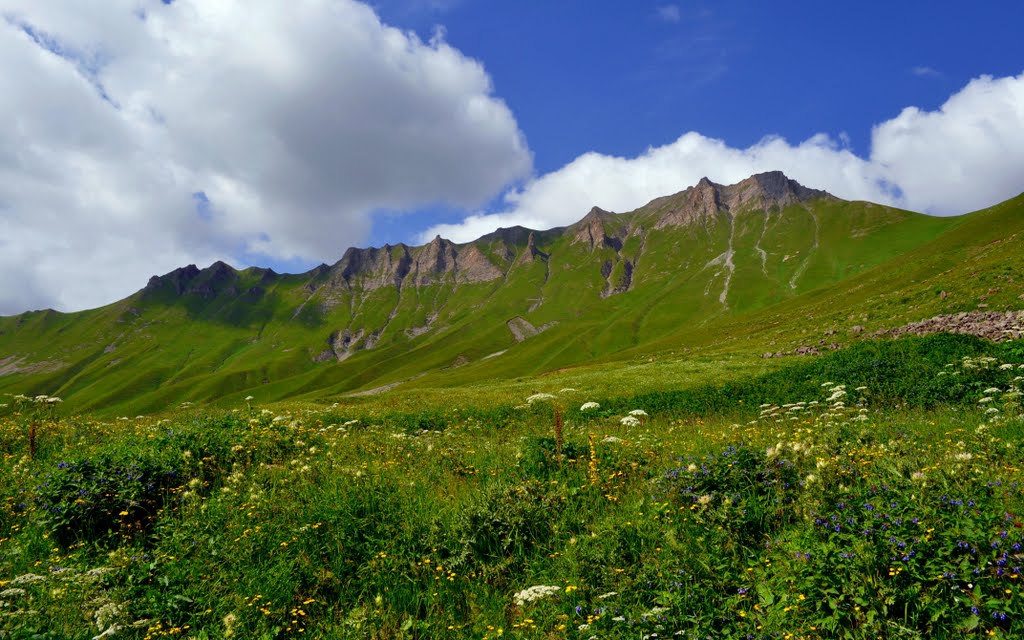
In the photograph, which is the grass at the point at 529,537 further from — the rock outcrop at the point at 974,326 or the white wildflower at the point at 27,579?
the rock outcrop at the point at 974,326

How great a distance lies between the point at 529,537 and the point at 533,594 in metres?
1.55

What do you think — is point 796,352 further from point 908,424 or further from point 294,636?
point 294,636

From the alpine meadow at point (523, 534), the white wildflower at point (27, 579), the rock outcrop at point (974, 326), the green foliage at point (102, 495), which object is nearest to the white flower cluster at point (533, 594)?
the alpine meadow at point (523, 534)

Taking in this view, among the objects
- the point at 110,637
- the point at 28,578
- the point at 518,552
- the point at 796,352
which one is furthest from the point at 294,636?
the point at 796,352

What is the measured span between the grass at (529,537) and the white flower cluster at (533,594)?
5 cm

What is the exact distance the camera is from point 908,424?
35.2ft

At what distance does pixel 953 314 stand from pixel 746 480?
35.6 meters

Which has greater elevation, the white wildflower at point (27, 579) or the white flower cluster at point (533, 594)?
the white wildflower at point (27, 579)

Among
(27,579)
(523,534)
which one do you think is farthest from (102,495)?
(523,534)

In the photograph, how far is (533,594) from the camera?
585 cm

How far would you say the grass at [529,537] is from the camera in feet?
16.5

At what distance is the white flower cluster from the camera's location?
5785 mm

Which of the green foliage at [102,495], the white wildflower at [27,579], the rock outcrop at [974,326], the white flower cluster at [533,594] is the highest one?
the green foliage at [102,495]

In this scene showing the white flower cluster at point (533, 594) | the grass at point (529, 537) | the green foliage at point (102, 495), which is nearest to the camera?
the grass at point (529, 537)
